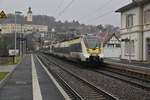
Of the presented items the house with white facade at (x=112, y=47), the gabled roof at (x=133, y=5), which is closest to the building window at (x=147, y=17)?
the gabled roof at (x=133, y=5)

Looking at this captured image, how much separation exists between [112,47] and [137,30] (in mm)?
25015

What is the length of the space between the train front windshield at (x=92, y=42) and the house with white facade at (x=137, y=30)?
11023 millimetres

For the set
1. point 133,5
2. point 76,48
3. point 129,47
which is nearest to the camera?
point 76,48

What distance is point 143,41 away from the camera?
38.9 meters

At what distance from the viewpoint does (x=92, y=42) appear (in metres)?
28.3

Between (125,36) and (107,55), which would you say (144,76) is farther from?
(107,55)

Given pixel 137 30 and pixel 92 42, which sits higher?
pixel 137 30

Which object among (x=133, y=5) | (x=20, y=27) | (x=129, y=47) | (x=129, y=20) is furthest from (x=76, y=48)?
(x=20, y=27)

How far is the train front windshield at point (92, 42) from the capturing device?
28.0 metres

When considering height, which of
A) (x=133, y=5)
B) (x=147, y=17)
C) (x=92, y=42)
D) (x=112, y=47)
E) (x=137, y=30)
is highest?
(x=133, y=5)

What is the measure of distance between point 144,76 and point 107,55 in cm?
4263

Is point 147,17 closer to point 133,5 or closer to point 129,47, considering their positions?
point 133,5

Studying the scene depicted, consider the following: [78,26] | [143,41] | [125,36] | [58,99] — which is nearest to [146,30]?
[143,41]

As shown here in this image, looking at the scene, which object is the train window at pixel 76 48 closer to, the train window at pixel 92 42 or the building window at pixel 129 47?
the train window at pixel 92 42
